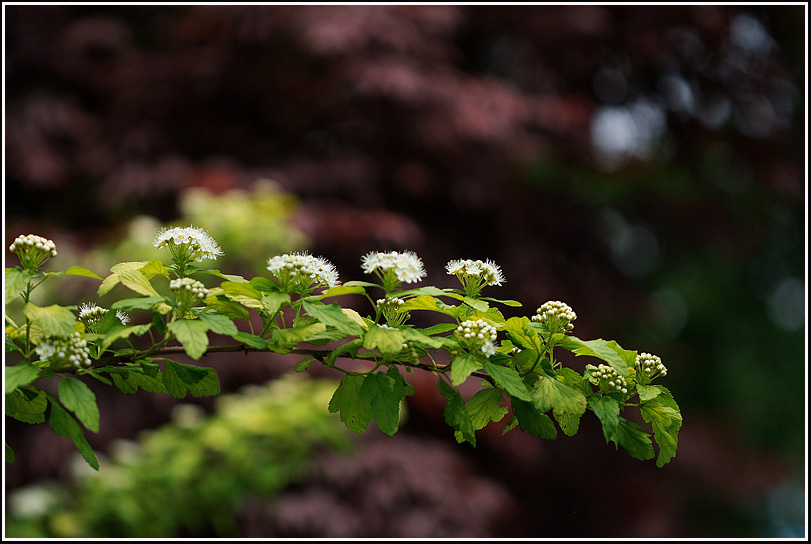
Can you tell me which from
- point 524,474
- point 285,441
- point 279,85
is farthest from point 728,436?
point 279,85

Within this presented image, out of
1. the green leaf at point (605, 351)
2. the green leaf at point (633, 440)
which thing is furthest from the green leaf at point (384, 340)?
the green leaf at point (633, 440)

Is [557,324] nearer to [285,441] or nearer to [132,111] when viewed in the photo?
[285,441]

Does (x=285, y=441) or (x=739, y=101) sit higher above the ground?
(x=739, y=101)

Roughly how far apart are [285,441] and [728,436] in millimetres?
3930

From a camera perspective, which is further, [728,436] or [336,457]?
[728,436]

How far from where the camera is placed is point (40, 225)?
4.40 m

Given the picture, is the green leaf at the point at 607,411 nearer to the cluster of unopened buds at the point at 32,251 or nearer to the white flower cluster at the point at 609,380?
the white flower cluster at the point at 609,380

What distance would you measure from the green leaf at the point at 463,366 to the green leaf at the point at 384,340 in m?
0.07

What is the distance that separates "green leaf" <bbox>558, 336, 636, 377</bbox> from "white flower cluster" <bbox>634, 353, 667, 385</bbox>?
2cm

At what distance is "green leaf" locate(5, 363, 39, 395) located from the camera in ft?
2.77

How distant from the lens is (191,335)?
86 cm

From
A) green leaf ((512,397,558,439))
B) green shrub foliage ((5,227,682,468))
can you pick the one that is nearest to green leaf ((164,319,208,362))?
green shrub foliage ((5,227,682,468))

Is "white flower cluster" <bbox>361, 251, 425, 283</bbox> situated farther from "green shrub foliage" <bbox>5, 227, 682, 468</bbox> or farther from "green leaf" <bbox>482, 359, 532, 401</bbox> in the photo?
"green leaf" <bbox>482, 359, 532, 401</bbox>

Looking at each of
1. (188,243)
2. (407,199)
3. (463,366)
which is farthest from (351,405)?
(407,199)
